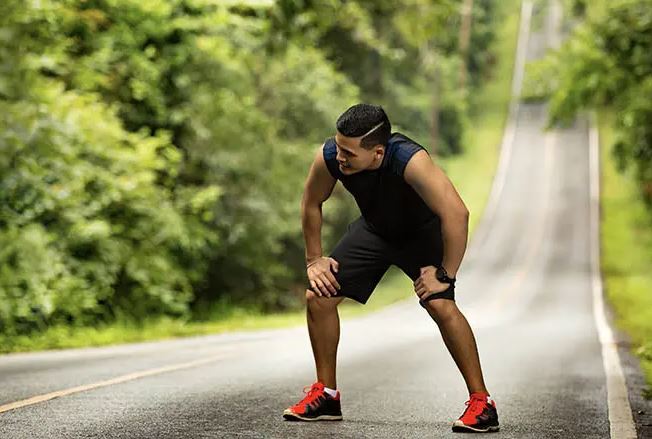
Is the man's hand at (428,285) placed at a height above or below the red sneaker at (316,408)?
above

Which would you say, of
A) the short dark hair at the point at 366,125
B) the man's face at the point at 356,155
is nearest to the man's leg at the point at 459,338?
the man's face at the point at 356,155

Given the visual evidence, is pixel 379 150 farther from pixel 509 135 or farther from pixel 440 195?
pixel 509 135

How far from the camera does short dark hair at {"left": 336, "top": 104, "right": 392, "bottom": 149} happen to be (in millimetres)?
6180

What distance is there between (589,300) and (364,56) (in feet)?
44.1

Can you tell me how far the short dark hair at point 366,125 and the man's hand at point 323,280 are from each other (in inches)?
30.9

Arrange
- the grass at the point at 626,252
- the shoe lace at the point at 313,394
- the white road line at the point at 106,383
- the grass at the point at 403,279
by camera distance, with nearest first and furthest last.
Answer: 1. the shoe lace at the point at 313,394
2. the white road line at the point at 106,383
3. the grass at the point at 403,279
4. the grass at the point at 626,252

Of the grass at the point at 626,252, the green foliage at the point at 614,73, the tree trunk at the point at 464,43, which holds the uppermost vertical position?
the tree trunk at the point at 464,43

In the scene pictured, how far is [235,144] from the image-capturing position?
2573 centimetres

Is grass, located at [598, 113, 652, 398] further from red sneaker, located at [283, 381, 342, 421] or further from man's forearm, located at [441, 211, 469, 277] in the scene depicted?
man's forearm, located at [441, 211, 469, 277]

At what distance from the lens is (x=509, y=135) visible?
73625 mm

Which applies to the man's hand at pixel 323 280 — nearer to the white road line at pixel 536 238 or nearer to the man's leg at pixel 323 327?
the man's leg at pixel 323 327

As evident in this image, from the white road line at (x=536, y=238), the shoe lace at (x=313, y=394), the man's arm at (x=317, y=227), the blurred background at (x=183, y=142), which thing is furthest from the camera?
the white road line at (x=536, y=238)

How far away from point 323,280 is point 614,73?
17.2 meters

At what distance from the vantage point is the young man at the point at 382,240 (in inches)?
244
